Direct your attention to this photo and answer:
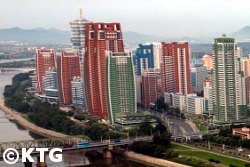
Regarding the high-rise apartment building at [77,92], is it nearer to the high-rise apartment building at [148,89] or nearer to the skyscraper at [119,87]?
the high-rise apartment building at [148,89]

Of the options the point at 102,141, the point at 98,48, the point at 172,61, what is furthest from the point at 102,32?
the point at 102,141

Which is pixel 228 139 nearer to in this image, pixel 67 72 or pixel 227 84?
pixel 227 84

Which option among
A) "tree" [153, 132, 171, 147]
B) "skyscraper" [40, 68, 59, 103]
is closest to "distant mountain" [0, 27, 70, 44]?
"skyscraper" [40, 68, 59, 103]

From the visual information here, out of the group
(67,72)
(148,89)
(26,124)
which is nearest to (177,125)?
(148,89)

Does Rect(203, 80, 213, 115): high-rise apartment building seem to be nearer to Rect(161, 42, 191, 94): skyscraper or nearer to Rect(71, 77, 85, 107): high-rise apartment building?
Rect(161, 42, 191, 94): skyscraper

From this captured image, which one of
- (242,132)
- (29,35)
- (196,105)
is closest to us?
(242,132)

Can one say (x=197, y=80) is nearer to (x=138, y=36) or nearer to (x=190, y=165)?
(x=190, y=165)

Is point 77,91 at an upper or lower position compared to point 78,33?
lower
